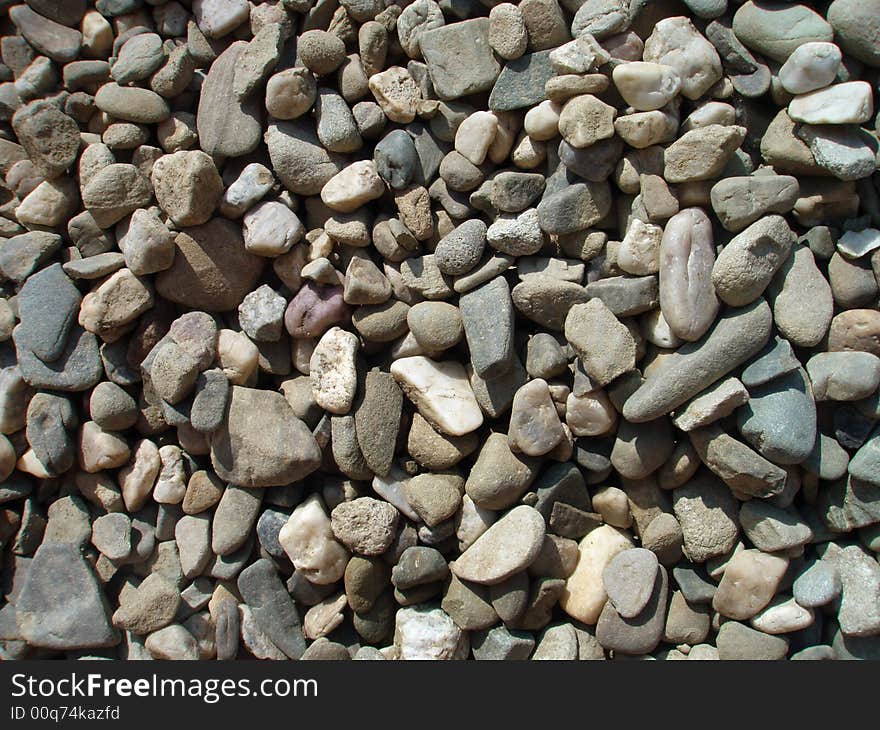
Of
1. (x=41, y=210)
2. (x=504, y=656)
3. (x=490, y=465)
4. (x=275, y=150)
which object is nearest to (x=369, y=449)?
(x=490, y=465)

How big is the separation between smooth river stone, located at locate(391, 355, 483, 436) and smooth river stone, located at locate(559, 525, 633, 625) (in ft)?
1.14

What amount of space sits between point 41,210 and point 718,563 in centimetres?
176

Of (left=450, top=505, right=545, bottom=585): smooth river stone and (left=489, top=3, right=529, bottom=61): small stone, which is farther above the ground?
(left=489, top=3, right=529, bottom=61): small stone

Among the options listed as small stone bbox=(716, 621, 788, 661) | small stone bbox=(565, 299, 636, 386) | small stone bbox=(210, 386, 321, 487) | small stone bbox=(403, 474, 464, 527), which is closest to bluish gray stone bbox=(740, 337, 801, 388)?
small stone bbox=(565, 299, 636, 386)

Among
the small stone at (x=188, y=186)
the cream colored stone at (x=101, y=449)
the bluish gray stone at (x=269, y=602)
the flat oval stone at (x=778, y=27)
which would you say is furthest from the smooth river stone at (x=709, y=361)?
the cream colored stone at (x=101, y=449)

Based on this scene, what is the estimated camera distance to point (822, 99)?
1382 mm

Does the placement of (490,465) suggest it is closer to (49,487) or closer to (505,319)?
(505,319)

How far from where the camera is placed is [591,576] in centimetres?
151

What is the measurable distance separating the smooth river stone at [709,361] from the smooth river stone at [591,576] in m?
0.29

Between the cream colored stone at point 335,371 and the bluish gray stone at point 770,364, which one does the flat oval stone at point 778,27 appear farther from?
the cream colored stone at point 335,371

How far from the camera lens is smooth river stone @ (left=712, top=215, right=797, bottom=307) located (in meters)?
1.36

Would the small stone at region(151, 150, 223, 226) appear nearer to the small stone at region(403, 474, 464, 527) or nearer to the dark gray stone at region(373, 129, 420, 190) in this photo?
the dark gray stone at region(373, 129, 420, 190)

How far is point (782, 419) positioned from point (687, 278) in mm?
315

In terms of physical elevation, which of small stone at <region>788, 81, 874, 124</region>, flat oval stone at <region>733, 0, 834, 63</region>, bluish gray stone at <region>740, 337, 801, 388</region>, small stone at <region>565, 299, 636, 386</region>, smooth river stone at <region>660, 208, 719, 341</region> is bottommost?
bluish gray stone at <region>740, 337, 801, 388</region>
